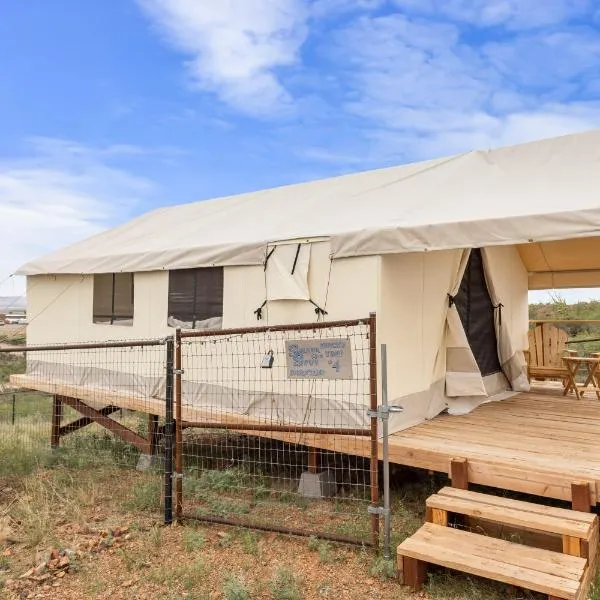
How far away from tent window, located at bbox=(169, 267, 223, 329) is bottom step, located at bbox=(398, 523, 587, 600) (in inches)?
135

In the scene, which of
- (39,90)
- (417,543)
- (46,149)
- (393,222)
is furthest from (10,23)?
(417,543)

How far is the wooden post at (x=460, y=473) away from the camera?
400 cm

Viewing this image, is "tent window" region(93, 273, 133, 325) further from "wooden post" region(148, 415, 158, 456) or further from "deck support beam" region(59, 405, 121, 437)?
"deck support beam" region(59, 405, 121, 437)

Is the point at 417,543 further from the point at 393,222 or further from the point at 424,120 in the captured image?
the point at 424,120

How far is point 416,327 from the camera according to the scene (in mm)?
5332

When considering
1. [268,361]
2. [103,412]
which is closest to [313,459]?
[268,361]

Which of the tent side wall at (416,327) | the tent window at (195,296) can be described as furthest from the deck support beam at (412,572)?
the tent window at (195,296)

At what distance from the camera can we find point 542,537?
3523 millimetres

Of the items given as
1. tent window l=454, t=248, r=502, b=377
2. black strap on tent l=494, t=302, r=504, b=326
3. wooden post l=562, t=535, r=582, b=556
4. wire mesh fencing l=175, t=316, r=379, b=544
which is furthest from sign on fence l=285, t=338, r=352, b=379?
black strap on tent l=494, t=302, r=504, b=326

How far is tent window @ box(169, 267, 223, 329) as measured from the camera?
6031 millimetres

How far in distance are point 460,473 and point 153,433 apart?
13.5ft

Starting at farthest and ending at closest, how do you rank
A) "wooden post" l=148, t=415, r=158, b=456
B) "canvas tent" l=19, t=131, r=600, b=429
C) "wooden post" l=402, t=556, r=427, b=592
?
1. "wooden post" l=148, t=415, r=158, b=456
2. "canvas tent" l=19, t=131, r=600, b=429
3. "wooden post" l=402, t=556, r=427, b=592

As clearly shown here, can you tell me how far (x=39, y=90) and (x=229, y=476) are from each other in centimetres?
994

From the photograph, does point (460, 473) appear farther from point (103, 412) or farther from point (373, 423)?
point (103, 412)
